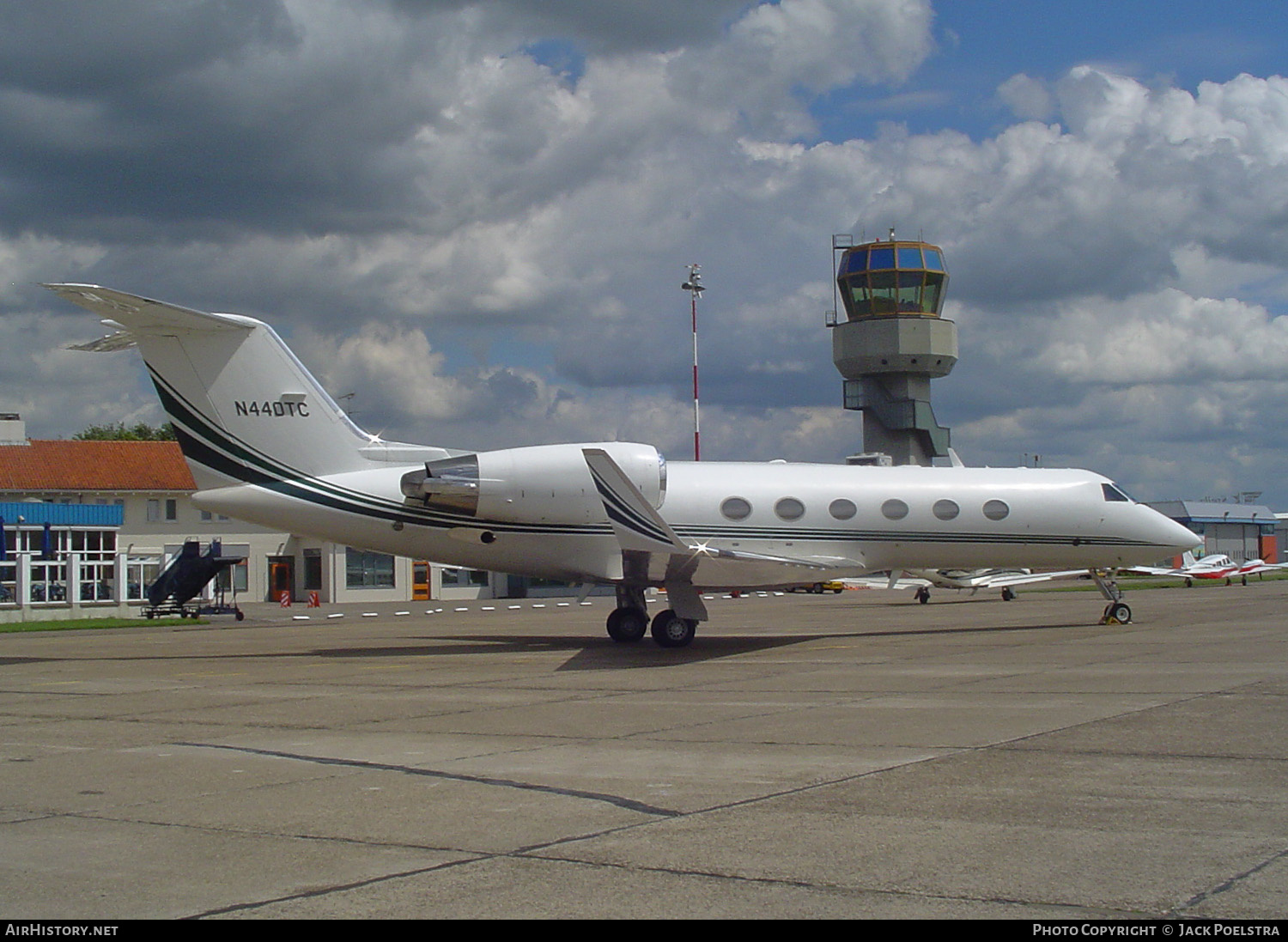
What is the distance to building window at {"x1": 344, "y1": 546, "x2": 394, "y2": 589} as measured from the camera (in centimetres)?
5388

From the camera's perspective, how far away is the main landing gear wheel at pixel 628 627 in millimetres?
22016

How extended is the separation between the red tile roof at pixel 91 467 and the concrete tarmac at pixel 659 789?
42.6 m

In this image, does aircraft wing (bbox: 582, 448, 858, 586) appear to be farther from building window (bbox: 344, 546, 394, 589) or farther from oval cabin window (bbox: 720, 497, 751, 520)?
building window (bbox: 344, 546, 394, 589)

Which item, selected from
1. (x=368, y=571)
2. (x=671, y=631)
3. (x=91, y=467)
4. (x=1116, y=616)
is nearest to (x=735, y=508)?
(x=671, y=631)

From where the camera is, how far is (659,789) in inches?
310

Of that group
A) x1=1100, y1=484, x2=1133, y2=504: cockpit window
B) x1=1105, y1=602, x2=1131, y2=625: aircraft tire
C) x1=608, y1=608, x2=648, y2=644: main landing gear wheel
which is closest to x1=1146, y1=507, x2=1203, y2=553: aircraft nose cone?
x1=1100, y1=484, x2=1133, y2=504: cockpit window

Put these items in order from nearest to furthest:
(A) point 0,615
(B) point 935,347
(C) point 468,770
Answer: (C) point 468,770 < (A) point 0,615 < (B) point 935,347

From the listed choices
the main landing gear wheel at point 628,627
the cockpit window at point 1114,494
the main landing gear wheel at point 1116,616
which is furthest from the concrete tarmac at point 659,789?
the main landing gear wheel at point 1116,616

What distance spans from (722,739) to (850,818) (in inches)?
130

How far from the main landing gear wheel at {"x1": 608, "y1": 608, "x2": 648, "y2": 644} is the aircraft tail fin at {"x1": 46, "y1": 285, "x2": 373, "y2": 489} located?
228 inches

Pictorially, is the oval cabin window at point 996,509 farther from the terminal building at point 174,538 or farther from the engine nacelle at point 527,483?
the terminal building at point 174,538

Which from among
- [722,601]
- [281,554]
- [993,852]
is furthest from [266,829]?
[281,554]

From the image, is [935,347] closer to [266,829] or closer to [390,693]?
[390,693]

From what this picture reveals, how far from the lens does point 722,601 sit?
44781 mm
